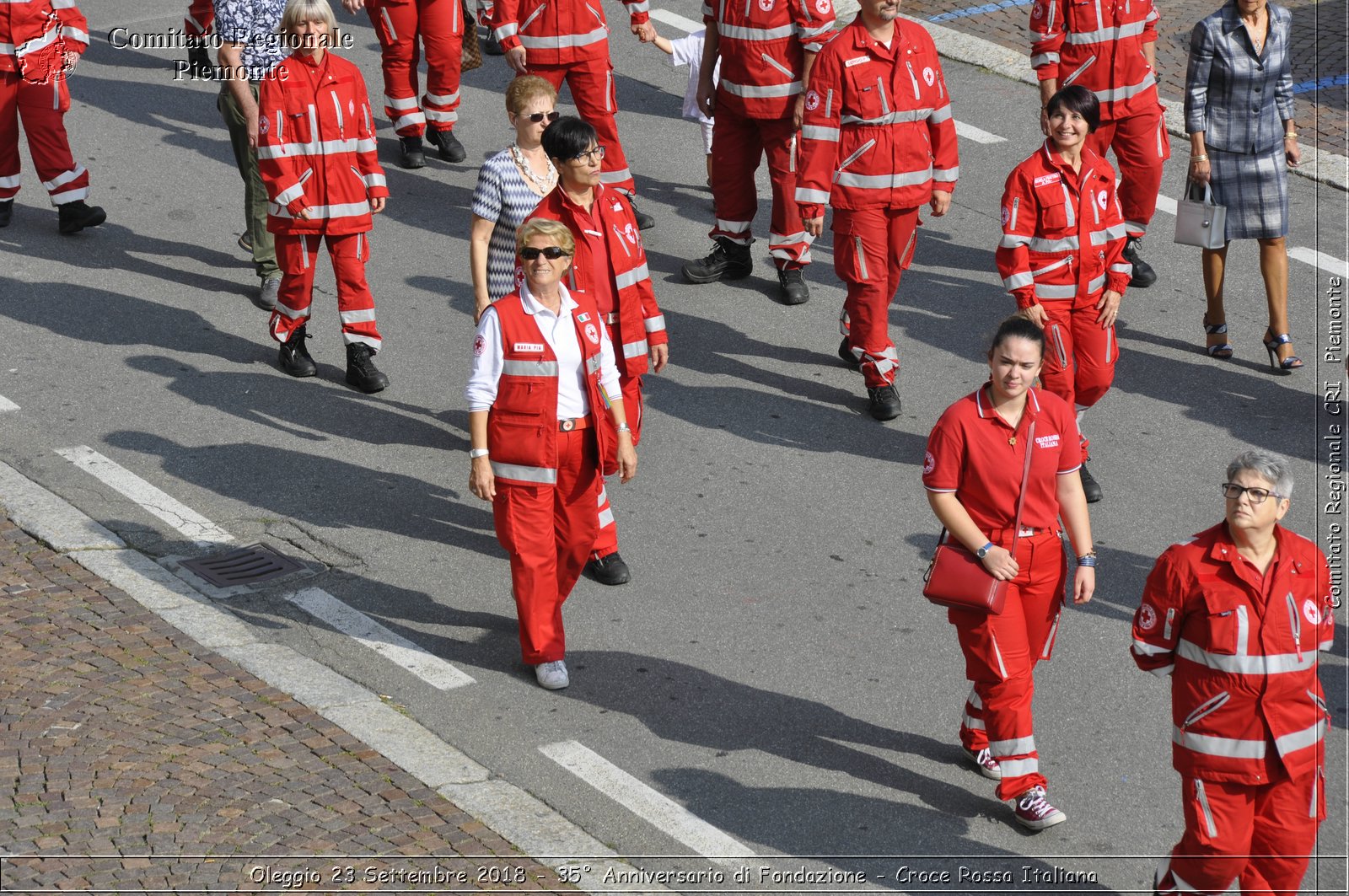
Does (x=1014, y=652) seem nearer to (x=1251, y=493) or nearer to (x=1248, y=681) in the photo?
(x=1248, y=681)

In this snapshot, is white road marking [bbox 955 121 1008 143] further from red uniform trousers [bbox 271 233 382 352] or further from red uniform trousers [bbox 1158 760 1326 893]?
red uniform trousers [bbox 1158 760 1326 893]

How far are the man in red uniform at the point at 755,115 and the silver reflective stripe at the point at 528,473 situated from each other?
13.3 ft

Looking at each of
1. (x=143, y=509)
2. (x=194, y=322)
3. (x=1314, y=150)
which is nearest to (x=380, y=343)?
(x=194, y=322)

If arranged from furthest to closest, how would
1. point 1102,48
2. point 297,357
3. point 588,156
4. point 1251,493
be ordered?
point 1102,48
point 297,357
point 588,156
point 1251,493

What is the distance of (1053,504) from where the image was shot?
5.95 metres

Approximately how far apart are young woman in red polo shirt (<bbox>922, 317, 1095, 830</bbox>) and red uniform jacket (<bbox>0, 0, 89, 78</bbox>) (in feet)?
24.3

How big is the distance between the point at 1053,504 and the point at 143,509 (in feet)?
14.5

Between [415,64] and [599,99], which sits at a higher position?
[599,99]

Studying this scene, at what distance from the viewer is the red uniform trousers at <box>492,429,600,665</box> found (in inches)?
262

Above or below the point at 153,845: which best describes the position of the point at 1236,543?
above

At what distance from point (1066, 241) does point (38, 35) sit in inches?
270

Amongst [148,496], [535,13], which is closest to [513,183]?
[148,496]

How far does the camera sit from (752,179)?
34.7 ft

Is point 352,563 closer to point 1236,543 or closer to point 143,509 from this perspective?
point 143,509
